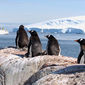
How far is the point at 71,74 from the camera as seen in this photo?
6242 millimetres

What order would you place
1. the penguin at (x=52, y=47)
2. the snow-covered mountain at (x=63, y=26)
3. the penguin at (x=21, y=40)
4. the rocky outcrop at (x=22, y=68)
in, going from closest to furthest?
the rocky outcrop at (x=22, y=68)
the penguin at (x=52, y=47)
the penguin at (x=21, y=40)
the snow-covered mountain at (x=63, y=26)

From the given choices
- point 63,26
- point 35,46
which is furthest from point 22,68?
point 63,26

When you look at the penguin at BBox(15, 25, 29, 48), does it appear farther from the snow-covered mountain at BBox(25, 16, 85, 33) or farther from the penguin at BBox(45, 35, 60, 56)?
the snow-covered mountain at BBox(25, 16, 85, 33)

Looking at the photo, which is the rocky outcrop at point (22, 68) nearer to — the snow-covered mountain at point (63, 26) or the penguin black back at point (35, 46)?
the penguin black back at point (35, 46)

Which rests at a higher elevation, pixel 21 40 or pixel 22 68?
pixel 21 40

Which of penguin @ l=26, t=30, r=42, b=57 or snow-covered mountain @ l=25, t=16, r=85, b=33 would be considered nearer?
penguin @ l=26, t=30, r=42, b=57

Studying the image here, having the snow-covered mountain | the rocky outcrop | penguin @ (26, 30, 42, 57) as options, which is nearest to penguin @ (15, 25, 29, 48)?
penguin @ (26, 30, 42, 57)

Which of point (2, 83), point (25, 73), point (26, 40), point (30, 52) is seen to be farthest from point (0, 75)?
point (26, 40)

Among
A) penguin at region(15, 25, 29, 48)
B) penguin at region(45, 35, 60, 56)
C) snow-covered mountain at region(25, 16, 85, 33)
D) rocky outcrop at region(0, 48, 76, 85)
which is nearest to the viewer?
rocky outcrop at region(0, 48, 76, 85)

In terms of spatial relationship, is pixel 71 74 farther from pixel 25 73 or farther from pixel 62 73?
pixel 25 73

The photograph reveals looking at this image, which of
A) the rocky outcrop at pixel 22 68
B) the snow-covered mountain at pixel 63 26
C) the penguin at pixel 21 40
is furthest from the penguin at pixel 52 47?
the snow-covered mountain at pixel 63 26

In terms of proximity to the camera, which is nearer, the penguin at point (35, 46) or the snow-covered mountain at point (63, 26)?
the penguin at point (35, 46)

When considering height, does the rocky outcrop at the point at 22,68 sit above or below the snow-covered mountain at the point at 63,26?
above

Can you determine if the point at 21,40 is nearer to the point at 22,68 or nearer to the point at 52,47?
the point at 52,47
